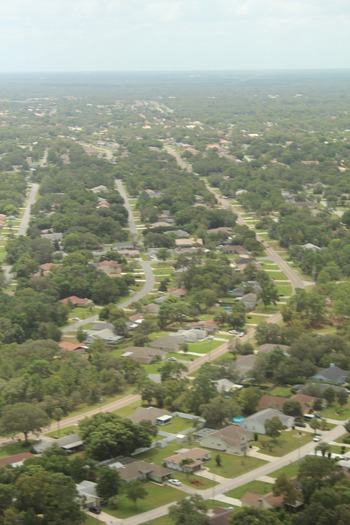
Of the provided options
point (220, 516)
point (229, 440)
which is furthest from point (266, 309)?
point (220, 516)

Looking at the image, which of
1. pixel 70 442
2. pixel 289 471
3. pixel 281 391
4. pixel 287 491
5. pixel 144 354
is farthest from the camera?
pixel 144 354

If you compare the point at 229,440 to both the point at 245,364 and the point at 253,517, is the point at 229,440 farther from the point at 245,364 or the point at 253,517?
the point at 245,364

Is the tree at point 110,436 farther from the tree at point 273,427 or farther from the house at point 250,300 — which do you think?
the house at point 250,300

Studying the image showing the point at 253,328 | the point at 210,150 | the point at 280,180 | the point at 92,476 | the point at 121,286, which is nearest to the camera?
the point at 92,476

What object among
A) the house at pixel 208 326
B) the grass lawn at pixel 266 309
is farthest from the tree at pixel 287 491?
the grass lawn at pixel 266 309

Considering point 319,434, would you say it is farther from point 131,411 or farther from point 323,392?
point 131,411

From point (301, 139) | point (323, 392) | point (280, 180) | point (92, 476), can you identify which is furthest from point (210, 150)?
point (92, 476)
